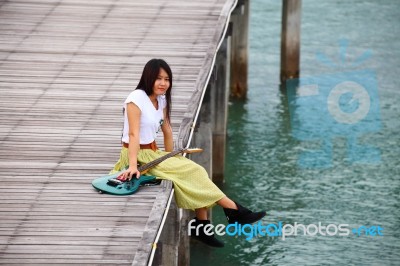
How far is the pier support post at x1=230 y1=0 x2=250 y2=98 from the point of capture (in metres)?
21.5

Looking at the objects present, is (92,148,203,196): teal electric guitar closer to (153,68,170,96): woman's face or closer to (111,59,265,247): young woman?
(111,59,265,247): young woman

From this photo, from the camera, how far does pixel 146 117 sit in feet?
35.4

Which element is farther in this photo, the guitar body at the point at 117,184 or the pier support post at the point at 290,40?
the pier support post at the point at 290,40

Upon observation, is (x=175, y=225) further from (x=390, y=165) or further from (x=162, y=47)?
(x=390, y=165)

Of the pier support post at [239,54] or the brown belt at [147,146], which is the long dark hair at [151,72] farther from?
the pier support post at [239,54]

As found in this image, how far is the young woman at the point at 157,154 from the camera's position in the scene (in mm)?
10672

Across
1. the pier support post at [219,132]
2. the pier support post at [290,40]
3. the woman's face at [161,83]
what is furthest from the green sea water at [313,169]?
the woman's face at [161,83]

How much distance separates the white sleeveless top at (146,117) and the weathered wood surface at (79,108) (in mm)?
490

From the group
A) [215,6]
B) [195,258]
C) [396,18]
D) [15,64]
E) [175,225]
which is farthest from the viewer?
[396,18]

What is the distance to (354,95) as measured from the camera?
22969mm

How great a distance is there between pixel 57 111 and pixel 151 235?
381 centimetres

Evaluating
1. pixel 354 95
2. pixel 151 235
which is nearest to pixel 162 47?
pixel 151 235

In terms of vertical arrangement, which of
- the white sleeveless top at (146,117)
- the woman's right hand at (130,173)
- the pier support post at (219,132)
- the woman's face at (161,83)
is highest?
the woman's face at (161,83)

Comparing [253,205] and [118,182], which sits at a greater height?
[118,182]
